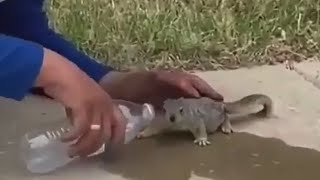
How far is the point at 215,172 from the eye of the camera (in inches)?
72.7

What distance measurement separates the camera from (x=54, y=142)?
6.36 ft

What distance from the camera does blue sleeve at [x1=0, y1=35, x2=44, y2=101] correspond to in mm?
1602

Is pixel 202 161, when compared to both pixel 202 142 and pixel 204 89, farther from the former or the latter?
pixel 204 89

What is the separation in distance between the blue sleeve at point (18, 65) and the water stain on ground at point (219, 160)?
321 mm

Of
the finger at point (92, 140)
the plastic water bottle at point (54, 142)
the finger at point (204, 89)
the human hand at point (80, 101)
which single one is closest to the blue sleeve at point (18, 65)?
the human hand at point (80, 101)

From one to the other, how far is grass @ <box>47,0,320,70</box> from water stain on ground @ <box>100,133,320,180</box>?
0.48m

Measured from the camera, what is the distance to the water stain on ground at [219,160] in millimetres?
1840

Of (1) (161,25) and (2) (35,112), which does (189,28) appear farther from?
(2) (35,112)

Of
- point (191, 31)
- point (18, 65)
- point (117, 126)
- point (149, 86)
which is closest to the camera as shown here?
point (18, 65)

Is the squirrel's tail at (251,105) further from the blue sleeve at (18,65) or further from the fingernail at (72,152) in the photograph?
the blue sleeve at (18,65)

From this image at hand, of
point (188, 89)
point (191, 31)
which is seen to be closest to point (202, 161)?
point (188, 89)

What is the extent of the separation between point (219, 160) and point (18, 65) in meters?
0.48

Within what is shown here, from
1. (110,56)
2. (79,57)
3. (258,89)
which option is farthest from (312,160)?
(110,56)

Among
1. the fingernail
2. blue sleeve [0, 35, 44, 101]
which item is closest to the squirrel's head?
the fingernail
